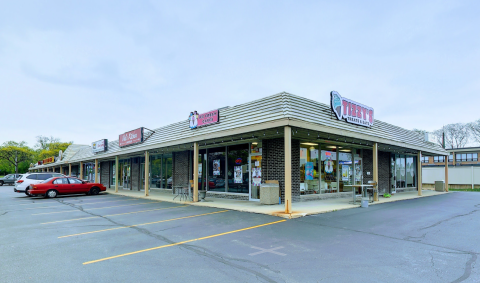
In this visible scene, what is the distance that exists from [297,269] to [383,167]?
58.5 ft

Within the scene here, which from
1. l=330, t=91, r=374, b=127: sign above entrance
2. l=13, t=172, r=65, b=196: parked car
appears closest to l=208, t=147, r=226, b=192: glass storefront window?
l=330, t=91, r=374, b=127: sign above entrance

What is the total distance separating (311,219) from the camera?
29.9 feet

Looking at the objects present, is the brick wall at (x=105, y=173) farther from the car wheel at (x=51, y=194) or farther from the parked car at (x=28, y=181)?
the car wheel at (x=51, y=194)

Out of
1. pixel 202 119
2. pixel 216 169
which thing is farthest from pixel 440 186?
pixel 202 119

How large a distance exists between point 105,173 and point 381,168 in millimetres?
27239

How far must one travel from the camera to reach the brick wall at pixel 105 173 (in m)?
30.6

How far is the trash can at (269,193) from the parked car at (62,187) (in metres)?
15.2

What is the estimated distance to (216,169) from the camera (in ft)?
53.9

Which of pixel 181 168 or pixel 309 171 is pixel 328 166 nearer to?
pixel 309 171

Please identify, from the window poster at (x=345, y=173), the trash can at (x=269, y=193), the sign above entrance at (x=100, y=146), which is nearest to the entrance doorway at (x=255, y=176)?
the trash can at (x=269, y=193)

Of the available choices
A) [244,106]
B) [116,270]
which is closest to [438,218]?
[244,106]

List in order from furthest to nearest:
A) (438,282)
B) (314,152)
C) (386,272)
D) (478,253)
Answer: (314,152) → (478,253) → (386,272) → (438,282)

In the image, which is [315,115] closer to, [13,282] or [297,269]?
[297,269]

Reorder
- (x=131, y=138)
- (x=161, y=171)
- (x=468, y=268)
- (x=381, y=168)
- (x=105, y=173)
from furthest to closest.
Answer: (x=105, y=173) < (x=161, y=171) < (x=131, y=138) < (x=381, y=168) < (x=468, y=268)
